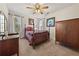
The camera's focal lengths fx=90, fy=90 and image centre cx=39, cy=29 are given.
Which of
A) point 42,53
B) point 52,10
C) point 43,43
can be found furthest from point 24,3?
point 42,53

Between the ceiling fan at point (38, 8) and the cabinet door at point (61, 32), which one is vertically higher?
the ceiling fan at point (38, 8)

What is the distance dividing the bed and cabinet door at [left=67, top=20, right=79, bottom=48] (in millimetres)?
458

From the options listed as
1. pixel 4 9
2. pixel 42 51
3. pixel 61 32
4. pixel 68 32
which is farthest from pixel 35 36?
pixel 4 9

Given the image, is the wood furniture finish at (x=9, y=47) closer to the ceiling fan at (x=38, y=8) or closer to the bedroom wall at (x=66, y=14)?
the ceiling fan at (x=38, y=8)

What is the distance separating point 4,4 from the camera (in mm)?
1737

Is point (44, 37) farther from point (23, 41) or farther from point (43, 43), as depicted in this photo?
point (23, 41)

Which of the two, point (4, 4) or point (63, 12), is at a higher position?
point (4, 4)

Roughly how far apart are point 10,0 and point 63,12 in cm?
108

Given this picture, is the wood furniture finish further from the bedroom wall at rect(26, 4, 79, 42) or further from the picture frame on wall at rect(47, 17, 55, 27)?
the picture frame on wall at rect(47, 17, 55, 27)

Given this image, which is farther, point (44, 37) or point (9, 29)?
point (44, 37)

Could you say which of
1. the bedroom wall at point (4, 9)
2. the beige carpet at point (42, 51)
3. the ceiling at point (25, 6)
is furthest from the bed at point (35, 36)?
the bedroom wall at point (4, 9)

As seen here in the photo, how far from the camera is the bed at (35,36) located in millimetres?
1841

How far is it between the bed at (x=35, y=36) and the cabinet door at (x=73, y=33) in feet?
1.50

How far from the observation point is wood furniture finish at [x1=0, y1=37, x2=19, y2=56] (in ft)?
5.66
